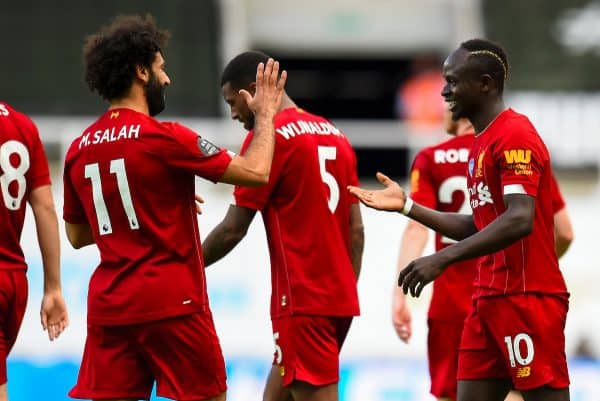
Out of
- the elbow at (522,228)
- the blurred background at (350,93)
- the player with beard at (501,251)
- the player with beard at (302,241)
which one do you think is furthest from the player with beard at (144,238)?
the blurred background at (350,93)

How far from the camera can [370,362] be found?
42.3ft

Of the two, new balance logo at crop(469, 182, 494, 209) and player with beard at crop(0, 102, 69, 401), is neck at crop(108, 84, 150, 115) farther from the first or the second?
new balance logo at crop(469, 182, 494, 209)

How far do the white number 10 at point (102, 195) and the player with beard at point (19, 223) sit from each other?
23.5 inches

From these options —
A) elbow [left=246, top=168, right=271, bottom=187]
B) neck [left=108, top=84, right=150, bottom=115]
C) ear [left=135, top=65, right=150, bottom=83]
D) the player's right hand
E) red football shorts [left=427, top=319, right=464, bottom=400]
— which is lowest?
red football shorts [left=427, top=319, right=464, bottom=400]

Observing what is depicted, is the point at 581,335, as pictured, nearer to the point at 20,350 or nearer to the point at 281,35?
the point at 20,350

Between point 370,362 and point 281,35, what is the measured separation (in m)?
8.06

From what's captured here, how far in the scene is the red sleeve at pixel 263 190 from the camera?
23.2 ft

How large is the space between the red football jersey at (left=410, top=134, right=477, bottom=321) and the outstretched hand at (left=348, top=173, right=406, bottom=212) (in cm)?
145

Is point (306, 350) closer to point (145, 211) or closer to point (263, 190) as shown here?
point (263, 190)

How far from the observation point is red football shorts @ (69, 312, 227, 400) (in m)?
6.09

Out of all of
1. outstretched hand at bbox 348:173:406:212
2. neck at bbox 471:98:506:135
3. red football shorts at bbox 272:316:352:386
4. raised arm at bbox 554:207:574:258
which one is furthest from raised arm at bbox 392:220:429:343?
neck at bbox 471:98:506:135

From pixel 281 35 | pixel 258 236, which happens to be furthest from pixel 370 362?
pixel 281 35

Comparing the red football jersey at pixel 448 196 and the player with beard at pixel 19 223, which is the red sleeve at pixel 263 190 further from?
the red football jersey at pixel 448 196

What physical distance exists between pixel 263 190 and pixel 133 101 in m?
1.06
